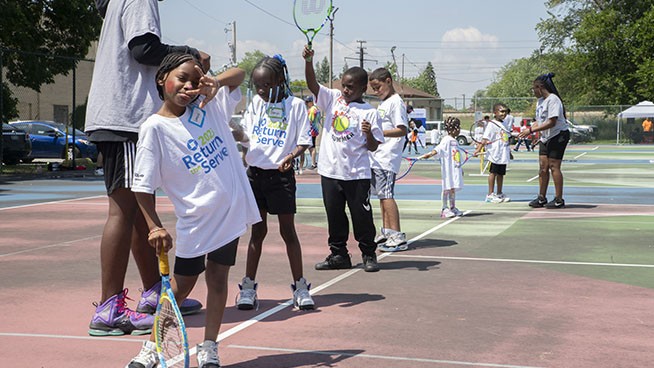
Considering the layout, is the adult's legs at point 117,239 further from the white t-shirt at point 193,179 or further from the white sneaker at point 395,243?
the white sneaker at point 395,243

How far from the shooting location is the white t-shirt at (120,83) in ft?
18.0

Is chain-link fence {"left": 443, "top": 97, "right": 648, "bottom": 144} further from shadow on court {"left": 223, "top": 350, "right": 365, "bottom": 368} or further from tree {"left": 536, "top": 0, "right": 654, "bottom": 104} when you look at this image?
shadow on court {"left": 223, "top": 350, "right": 365, "bottom": 368}

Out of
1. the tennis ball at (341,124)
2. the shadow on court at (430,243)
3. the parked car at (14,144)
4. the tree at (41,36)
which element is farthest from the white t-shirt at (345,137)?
the parked car at (14,144)

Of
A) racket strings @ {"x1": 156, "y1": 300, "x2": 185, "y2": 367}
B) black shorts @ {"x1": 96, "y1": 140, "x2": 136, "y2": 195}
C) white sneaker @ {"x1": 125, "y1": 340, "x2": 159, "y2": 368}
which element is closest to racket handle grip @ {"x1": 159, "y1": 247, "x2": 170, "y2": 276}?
racket strings @ {"x1": 156, "y1": 300, "x2": 185, "y2": 367}

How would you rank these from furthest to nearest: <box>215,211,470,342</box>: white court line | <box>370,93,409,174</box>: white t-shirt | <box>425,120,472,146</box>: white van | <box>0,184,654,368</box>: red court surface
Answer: <box>425,120,472,146</box>: white van
<box>370,93,409,174</box>: white t-shirt
<box>215,211,470,342</box>: white court line
<box>0,184,654,368</box>: red court surface

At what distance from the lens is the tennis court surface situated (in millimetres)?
5141

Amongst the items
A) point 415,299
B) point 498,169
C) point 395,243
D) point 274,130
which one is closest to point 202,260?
point 274,130

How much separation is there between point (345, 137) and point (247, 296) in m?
2.14

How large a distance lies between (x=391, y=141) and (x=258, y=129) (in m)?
3.13

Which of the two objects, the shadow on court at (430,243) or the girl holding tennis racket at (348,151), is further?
the shadow on court at (430,243)

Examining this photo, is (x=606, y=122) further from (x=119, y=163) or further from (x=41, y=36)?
(x=119, y=163)

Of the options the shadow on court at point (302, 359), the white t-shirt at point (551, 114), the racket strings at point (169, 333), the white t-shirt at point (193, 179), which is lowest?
the shadow on court at point (302, 359)

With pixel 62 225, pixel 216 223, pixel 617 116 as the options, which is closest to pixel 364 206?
pixel 216 223

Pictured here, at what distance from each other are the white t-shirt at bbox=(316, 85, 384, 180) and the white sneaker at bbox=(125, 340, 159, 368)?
11.9 ft
